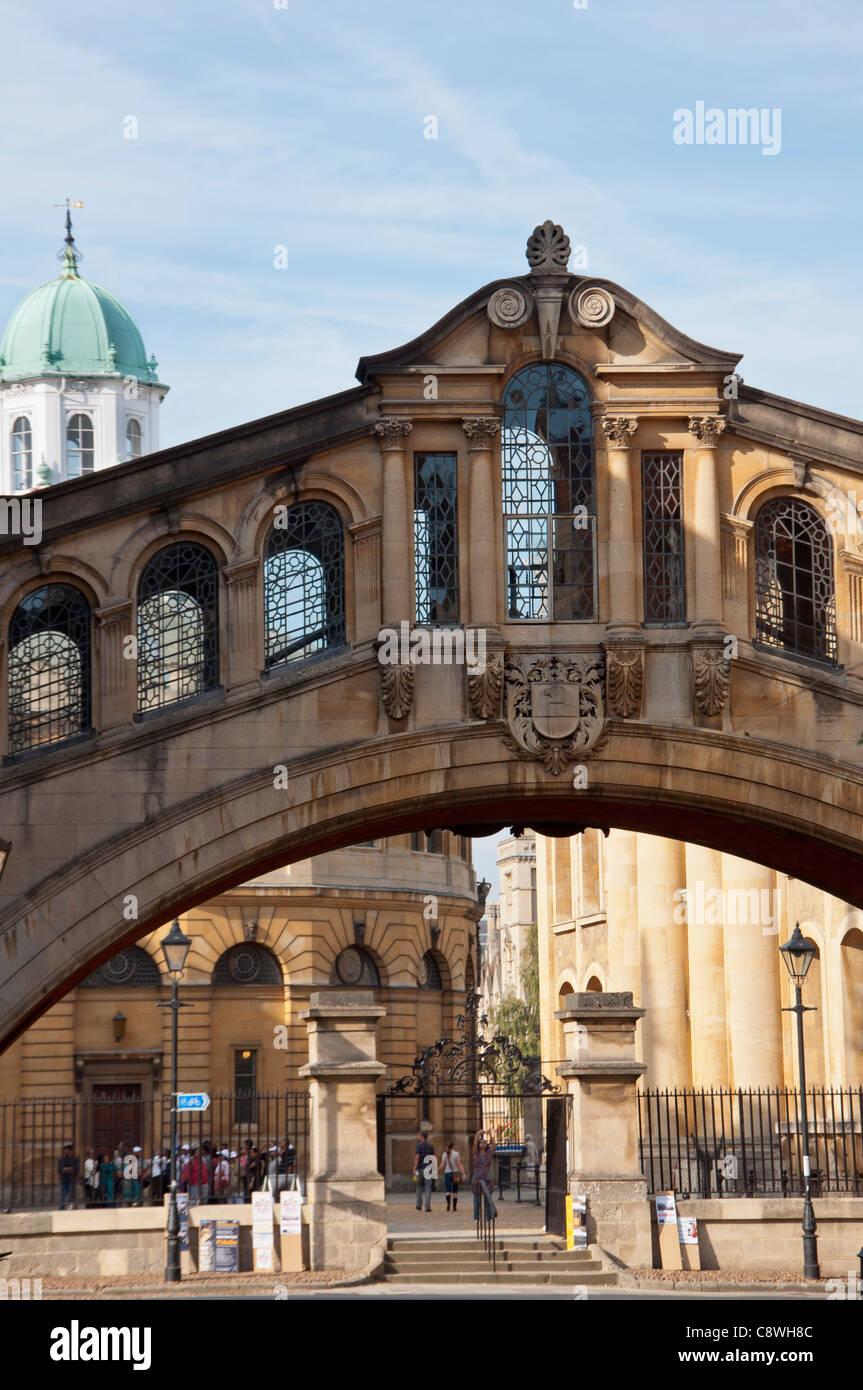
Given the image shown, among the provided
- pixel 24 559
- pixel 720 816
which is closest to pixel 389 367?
pixel 24 559

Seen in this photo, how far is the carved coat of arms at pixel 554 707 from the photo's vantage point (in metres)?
25.2

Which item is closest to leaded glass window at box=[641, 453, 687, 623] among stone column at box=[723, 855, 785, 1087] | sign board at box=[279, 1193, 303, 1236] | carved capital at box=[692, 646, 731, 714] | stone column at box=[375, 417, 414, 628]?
carved capital at box=[692, 646, 731, 714]

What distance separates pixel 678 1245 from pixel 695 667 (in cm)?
939

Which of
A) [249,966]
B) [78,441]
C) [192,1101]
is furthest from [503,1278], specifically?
[78,441]

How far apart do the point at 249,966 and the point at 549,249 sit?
33.8 metres

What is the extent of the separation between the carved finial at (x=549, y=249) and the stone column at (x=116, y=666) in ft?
21.3

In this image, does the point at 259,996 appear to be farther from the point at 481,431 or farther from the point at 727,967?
the point at 481,431

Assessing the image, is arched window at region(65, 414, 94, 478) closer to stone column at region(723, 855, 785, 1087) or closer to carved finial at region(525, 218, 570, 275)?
stone column at region(723, 855, 785, 1087)

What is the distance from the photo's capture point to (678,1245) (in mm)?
29891

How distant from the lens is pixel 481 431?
25.5 metres

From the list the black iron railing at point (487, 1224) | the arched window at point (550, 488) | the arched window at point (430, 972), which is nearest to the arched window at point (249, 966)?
the arched window at point (430, 972)

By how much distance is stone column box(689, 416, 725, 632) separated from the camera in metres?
25.4

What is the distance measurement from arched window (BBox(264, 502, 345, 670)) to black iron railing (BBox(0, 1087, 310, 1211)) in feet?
23.5

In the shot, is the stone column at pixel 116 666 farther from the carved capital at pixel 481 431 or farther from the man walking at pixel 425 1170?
the man walking at pixel 425 1170
